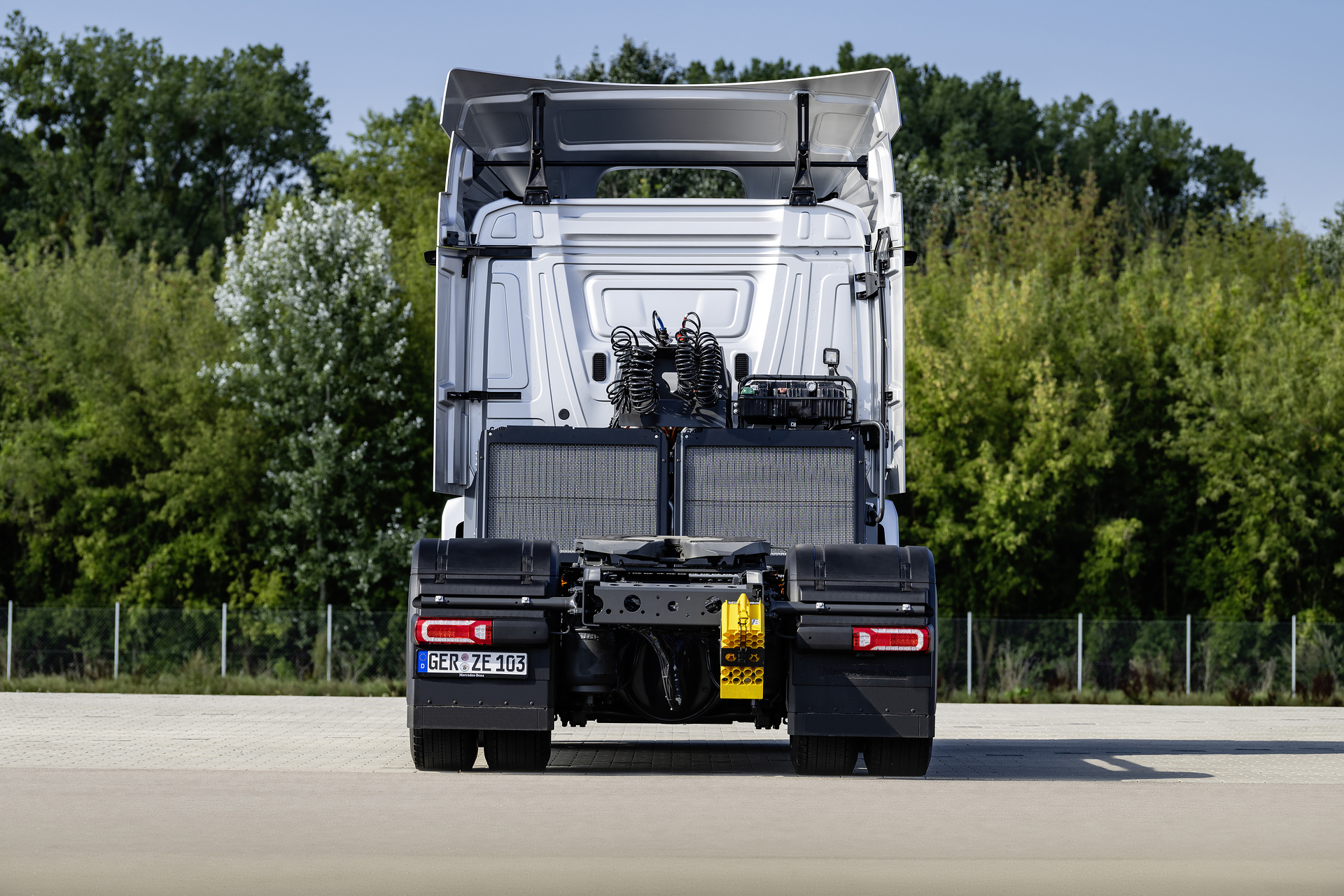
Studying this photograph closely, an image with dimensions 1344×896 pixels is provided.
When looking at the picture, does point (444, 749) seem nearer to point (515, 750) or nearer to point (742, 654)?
point (515, 750)

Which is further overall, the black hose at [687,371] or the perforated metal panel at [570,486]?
the black hose at [687,371]

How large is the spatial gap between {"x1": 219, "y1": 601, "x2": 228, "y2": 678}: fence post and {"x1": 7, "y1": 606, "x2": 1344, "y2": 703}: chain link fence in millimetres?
45

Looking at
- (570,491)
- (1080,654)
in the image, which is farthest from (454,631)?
(1080,654)

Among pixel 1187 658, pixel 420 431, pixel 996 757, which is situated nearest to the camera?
pixel 996 757

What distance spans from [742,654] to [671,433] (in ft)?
7.05

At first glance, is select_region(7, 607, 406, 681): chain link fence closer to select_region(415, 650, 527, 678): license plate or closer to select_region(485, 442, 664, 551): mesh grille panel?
select_region(485, 442, 664, 551): mesh grille panel

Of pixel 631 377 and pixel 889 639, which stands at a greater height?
pixel 631 377

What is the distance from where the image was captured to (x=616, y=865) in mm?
6809

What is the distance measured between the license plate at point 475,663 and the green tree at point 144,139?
46102 millimetres

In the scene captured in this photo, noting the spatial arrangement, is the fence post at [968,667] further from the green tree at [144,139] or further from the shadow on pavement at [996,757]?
the green tree at [144,139]

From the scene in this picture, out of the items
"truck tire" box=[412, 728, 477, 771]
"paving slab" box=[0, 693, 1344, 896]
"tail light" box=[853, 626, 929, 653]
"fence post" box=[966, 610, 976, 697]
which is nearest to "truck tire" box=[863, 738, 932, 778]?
"paving slab" box=[0, 693, 1344, 896]

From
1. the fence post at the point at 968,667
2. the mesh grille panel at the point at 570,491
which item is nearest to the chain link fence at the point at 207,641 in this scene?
the fence post at the point at 968,667

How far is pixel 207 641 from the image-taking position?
1073 inches

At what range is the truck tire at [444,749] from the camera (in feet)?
33.0
